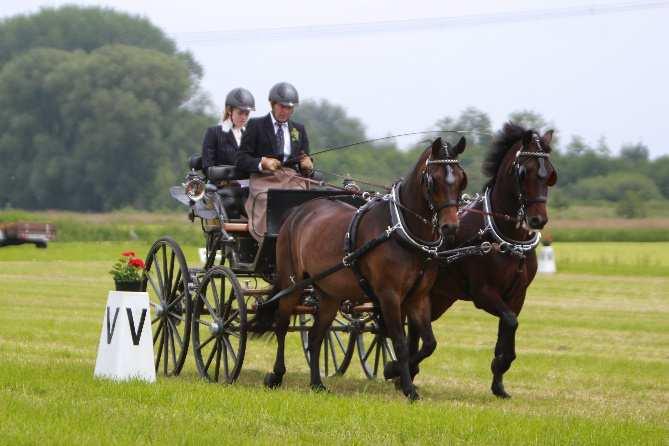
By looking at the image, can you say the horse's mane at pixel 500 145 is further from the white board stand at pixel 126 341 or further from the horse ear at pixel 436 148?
the white board stand at pixel 126 341

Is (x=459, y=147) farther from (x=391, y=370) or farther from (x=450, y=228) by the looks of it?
(x=391, y=370)

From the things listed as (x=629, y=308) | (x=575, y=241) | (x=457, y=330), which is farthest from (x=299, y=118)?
(x=457, y=330)

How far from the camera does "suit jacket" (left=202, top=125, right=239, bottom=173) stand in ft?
39.2

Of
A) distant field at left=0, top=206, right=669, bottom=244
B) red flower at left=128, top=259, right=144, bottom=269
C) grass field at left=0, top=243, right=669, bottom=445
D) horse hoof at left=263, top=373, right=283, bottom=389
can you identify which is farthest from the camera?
distant field at left=0, top=206, right=669, bottom=244

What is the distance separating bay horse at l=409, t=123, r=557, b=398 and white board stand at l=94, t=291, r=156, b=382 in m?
2.16

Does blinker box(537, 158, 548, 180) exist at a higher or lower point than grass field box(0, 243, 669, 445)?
higher

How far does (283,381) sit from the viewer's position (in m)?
11.5

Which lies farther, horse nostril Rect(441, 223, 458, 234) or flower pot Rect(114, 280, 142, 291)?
flower pot Rect(114, 280, 142, 291)

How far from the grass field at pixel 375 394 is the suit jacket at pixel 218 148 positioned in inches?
76.8

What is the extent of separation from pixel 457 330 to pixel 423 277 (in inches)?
342

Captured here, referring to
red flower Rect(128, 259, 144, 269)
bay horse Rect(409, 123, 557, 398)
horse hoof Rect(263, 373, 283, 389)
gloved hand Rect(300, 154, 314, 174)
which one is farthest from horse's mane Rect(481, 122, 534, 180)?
red flower Rect(128, 259, 144, 269)

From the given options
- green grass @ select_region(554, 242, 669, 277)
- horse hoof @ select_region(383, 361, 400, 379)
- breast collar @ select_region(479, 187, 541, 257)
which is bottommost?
green grass @ select_region(554, 242, 669, 277)

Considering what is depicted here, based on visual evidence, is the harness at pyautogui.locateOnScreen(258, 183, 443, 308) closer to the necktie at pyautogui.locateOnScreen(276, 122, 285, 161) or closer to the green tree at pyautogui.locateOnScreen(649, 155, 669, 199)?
the necktie at pyautogui.locateOnScreen(276, 122, 285, 161)

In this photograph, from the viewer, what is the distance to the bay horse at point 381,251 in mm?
9344
